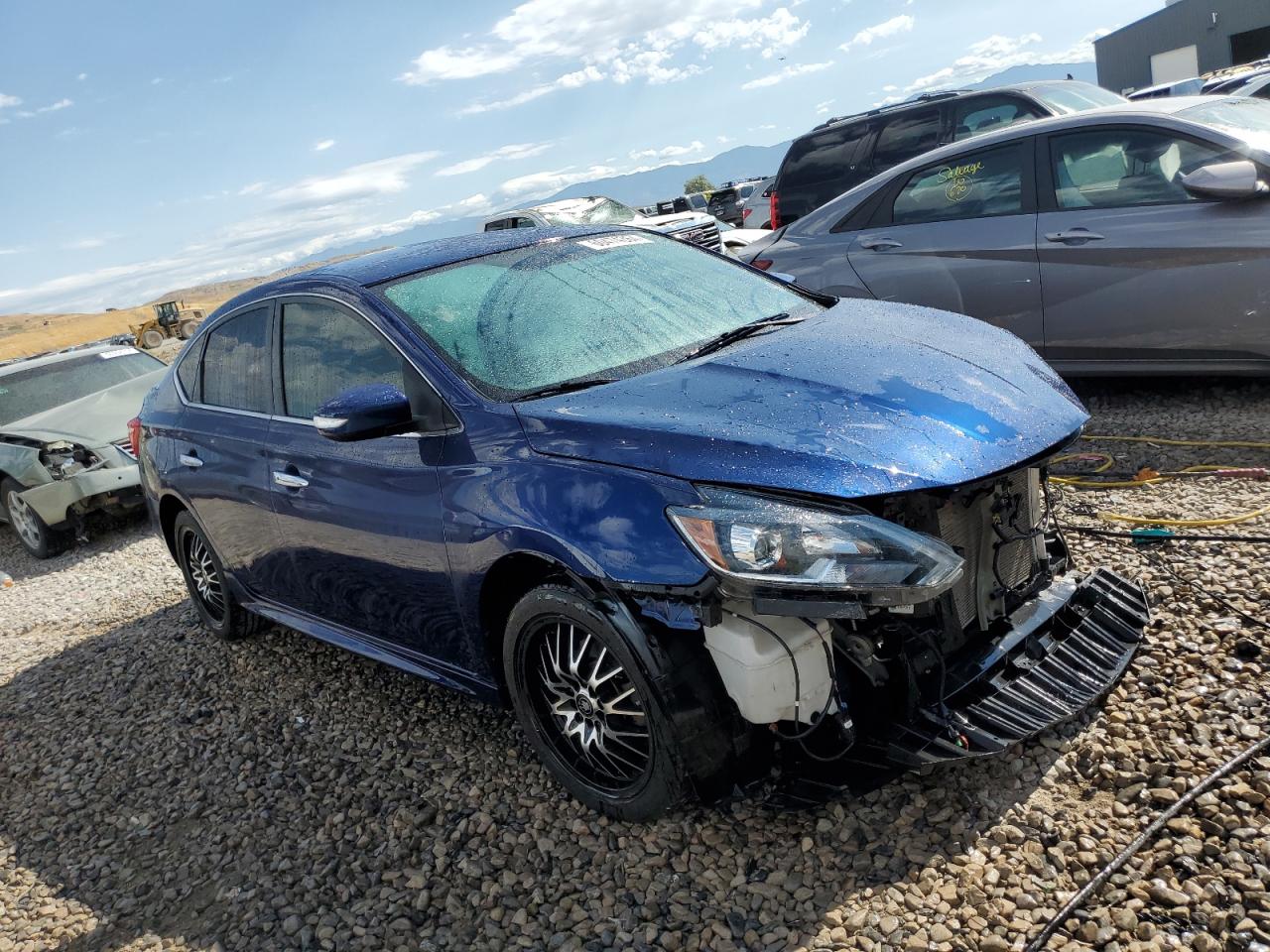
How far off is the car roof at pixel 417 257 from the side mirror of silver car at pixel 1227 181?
2916 millimetres

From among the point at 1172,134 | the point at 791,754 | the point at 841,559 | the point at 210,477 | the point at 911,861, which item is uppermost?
the point at 1172,134

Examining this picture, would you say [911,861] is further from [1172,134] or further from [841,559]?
[1172,134]

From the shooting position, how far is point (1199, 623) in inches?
129

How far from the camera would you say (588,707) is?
2.84m

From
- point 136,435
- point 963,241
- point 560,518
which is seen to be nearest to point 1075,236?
point 963,241

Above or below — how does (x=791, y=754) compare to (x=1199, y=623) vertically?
above

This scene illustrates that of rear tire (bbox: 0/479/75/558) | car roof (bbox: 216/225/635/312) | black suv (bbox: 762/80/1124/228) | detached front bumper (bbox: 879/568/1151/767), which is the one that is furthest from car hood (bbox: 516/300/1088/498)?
rear tire (bbox: 0/479/75/558)

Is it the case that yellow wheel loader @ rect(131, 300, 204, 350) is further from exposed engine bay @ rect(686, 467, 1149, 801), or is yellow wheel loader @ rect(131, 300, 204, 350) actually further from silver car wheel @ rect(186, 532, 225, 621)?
exposed engine bay @ rect(686, 467, 1149, 801)

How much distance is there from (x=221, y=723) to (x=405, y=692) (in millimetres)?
880

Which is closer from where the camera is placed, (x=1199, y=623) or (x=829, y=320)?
(x=1199, y=623)

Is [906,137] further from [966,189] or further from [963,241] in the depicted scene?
[963,241]

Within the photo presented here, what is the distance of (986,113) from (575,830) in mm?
7501

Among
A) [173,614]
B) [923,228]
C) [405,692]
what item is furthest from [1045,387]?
[173,614]

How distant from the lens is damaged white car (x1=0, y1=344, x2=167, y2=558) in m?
8.09
